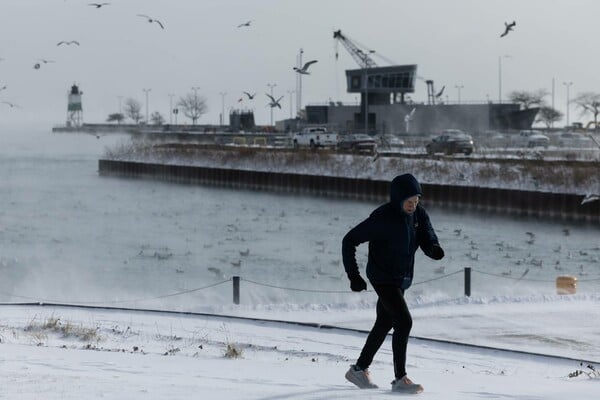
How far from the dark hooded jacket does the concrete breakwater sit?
126 feet

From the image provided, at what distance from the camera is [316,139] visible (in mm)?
79625

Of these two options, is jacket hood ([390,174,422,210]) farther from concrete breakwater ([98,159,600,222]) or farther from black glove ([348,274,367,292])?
concrete breakwater ([98,159,600,222])

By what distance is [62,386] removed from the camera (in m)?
8.98

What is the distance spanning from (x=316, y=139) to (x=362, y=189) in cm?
2021

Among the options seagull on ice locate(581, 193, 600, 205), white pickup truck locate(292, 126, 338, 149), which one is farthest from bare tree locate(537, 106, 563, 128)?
seagull on ice locate(581, 193, 600, 205)

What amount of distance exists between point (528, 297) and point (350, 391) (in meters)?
10.3

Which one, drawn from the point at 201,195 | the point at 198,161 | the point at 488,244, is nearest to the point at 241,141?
the point at 198,161

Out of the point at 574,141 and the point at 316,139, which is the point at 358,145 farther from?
the point at 574,141

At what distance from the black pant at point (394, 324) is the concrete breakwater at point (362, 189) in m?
38.0

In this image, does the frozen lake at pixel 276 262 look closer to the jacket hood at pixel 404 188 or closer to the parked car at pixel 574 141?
the jacket hood at pixel 404 188

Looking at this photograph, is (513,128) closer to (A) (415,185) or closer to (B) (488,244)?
(B) (488,244)

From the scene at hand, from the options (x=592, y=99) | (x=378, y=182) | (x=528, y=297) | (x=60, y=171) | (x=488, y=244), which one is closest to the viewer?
(x=528, y=297)

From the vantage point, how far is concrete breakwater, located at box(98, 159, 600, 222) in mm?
48000

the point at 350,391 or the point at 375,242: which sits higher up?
the point at 375,242
